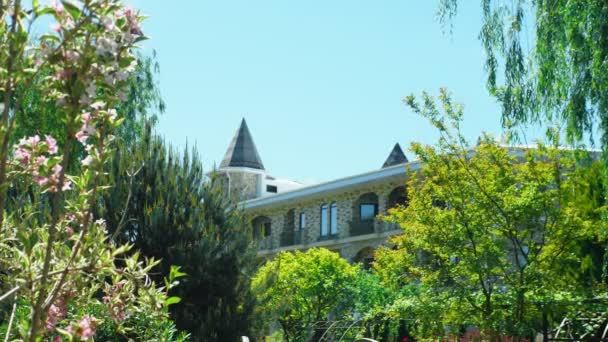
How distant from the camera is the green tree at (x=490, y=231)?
20000 millimetres

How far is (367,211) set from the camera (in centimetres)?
4650

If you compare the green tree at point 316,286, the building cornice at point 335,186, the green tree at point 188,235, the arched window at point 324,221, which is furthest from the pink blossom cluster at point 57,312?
the arched window at point 324,221

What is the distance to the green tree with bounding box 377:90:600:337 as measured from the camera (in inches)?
787

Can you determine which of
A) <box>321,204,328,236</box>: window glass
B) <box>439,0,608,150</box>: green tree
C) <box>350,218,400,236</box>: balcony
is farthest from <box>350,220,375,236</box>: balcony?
<box>439,0,608,150</box>: green tree

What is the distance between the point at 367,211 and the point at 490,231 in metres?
25.8

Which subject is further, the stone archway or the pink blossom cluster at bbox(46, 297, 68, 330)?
the stone archway

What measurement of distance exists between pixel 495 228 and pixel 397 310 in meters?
2.94

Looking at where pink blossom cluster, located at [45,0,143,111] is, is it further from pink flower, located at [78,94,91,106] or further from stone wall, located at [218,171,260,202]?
stone wall, located at [218,171,260,202]

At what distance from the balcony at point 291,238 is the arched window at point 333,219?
2.06 meters

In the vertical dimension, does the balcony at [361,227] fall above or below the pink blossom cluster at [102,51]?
above

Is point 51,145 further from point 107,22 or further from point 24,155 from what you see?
point 107,22

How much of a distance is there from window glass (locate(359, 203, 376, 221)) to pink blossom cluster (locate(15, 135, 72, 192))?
41.4 m

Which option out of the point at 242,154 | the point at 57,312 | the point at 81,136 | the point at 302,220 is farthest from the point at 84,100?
the point at 242,154

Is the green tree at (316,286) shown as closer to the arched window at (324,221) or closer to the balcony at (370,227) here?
the balcony at (370,227)
